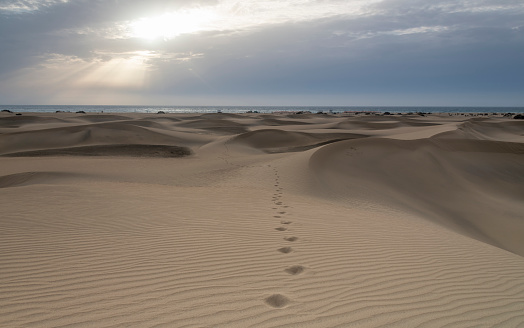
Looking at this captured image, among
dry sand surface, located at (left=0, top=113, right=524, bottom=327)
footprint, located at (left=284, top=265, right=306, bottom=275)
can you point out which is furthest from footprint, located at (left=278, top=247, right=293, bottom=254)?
footprint, located at (left=284, top=265, right=306, bottom=275)

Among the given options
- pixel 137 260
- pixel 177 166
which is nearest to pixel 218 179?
pixel 177 166

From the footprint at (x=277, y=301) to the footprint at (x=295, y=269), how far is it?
620mm

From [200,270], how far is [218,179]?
27.1ft

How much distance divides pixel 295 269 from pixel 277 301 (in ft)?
2.72

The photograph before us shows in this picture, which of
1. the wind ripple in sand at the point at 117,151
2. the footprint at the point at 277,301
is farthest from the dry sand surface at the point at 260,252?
the wind ripple in sand at the point at 117,151

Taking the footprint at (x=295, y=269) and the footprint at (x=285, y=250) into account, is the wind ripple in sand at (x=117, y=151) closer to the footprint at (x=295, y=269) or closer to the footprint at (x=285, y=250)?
the footprint at (x=285, y=250)

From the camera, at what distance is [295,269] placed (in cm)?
418

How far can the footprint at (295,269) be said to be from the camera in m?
4.10

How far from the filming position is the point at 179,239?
16.9 feet

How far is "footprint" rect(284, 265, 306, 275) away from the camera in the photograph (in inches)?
161

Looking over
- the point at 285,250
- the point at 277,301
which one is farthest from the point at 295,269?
the point at 277,301

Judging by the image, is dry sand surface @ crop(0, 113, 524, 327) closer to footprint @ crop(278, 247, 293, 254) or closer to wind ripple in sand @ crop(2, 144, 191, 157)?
footprint @ crop(278, 247, 293, 254)

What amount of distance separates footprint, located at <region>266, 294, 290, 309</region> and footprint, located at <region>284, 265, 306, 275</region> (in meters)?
0.62

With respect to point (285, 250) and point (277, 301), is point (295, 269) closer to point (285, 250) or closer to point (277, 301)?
point (285, 250)
